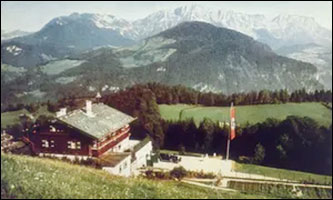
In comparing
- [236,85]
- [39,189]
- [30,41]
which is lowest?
[39,189]

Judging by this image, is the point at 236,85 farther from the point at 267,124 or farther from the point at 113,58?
the point at 113,58

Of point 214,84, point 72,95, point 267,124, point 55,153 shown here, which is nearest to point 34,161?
point 55,153

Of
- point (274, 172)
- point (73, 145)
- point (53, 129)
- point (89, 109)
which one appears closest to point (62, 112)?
point (53, 129)

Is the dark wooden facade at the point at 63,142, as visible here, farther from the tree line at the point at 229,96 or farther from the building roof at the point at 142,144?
the tree line at the point at 229,96

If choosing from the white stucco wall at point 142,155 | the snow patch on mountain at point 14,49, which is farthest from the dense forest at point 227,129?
the snow patch on mountain at point 14,49

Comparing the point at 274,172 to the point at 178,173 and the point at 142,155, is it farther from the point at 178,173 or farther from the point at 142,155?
the point at 142,155

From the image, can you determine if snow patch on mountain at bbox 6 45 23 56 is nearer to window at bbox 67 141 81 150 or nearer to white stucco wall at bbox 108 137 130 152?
window at bbox 67 141 81 150
